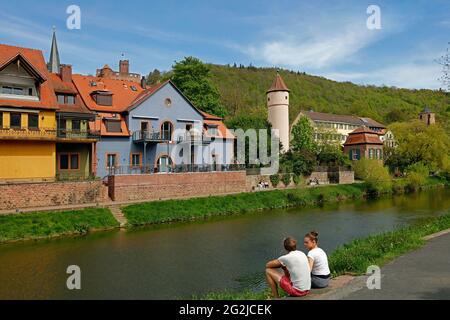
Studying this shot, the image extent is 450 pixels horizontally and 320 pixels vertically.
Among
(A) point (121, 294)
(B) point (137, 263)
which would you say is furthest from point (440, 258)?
(B) point (137, 263)

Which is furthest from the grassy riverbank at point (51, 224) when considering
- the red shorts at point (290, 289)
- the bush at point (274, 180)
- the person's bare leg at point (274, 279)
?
the bush at point (274, 180)

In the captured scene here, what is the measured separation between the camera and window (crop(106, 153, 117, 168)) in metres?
32.9

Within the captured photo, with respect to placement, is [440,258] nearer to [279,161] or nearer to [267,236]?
[267,236]

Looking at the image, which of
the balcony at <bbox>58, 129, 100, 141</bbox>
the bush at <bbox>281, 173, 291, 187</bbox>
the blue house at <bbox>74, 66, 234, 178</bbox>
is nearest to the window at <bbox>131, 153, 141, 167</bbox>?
the blue house at <bbox>74, 66, 234, 178</bbox>

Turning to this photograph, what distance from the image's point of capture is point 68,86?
32.2 meters

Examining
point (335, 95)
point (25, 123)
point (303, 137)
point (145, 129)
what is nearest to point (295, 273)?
point (25, 123)

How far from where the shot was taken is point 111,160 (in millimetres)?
33219

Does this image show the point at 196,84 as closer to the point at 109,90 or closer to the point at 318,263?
the point at 109,90

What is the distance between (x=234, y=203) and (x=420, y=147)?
34219 millimetres

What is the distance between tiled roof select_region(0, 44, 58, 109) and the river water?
10540 mm

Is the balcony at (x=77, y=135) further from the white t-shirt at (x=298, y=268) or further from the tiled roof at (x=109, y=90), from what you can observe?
the white t-shirt at (x=298, y=268)

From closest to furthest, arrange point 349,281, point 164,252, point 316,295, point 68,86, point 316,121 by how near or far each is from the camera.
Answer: point 316,295, point 349,281, point 164,252, point 68,86, point 316,121

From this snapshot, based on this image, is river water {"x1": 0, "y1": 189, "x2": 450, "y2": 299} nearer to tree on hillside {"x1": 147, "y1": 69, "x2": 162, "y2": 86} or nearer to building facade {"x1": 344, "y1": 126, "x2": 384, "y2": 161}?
building facade {"x1": 344, "y1": 126, "x2": 384, "y2": 161}

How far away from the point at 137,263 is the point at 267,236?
26.9 feet
